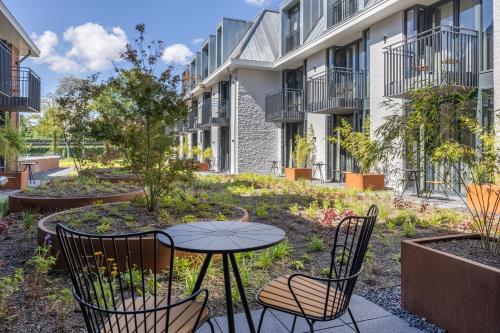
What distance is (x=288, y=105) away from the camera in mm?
16875

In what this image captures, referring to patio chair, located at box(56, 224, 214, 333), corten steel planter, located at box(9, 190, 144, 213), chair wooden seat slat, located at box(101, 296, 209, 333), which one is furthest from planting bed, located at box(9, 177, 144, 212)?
chair wooden seat slat, located at box(101, 296, 209, 333)

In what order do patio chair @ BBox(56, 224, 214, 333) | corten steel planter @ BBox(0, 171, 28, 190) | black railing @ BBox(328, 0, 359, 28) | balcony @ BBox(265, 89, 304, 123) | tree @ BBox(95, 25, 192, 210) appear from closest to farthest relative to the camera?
1. patio chair @ BBox(56, 224, 214, 333)
2. tree @ BBox(95, 25, 192, 210)
3. corten steel planter @ BBox(0, 171, 28, 190)
4. black railing @ BBox(328, 0, 359, 28)
5. balcony @ BBox(265, 89, 304, 123)

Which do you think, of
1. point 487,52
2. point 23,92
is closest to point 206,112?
point 23,92

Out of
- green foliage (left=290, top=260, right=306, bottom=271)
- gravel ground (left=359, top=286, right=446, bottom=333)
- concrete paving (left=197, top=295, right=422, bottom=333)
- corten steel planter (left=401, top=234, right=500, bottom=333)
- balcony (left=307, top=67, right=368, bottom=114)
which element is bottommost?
concrete paving (left=197, top=295, right=422, bottom=333)

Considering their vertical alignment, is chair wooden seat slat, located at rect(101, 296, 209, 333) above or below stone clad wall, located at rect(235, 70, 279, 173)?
below

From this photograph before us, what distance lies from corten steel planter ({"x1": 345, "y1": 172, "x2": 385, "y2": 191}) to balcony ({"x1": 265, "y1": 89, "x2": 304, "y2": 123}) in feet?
18.3

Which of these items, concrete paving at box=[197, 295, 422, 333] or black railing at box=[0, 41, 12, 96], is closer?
concrete paving at box=[197, 295, 422, 333]

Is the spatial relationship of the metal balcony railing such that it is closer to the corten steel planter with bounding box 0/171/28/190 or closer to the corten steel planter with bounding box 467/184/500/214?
the corten steel planter with bounding box 0/171/28/190

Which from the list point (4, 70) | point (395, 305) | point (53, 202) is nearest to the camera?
point (395, 305)

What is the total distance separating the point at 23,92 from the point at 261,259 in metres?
13.1

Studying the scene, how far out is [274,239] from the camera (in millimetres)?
2486

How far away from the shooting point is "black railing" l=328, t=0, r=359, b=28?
1349cm

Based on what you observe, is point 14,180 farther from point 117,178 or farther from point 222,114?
point 222,114

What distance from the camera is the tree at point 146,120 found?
557cm
